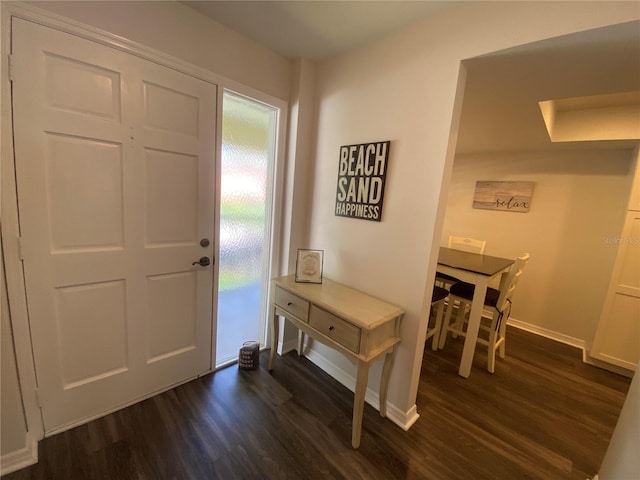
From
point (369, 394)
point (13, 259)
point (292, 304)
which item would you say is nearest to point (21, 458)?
point (13, 259)

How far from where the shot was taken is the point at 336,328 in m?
1.59

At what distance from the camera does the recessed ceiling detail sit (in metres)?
2.31

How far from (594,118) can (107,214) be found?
160 inches

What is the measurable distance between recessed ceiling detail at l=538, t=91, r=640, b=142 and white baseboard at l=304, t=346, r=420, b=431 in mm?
2508

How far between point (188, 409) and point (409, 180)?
2021 mm

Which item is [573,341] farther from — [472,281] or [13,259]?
[13,259]

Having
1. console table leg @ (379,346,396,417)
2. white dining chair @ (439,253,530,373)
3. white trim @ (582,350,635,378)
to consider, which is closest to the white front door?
console table leg @ (379,346,396,417)

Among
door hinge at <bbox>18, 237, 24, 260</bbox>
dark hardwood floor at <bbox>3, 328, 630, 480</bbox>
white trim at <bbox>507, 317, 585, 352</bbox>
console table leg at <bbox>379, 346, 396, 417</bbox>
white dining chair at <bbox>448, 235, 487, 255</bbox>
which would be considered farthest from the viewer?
white dining chair at <bbox>448, 235, 487, 255</bbox>

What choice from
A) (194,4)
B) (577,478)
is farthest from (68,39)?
(577,478)

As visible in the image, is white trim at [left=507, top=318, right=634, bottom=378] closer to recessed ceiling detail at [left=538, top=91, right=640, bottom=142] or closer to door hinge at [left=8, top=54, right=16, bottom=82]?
recessed ceiling detail at [left=538, top=91, right=640, bottom=142]

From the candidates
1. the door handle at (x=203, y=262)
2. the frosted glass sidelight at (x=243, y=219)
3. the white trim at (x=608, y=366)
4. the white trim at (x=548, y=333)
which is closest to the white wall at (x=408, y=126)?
the frosted glass sidelight at (x=243, y=219)

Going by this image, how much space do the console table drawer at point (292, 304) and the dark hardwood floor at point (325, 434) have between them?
59 centimetres

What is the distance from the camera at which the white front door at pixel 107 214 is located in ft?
4.08

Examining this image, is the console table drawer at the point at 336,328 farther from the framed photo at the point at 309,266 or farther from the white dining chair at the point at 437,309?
the white dining chair at the point at 437,309
